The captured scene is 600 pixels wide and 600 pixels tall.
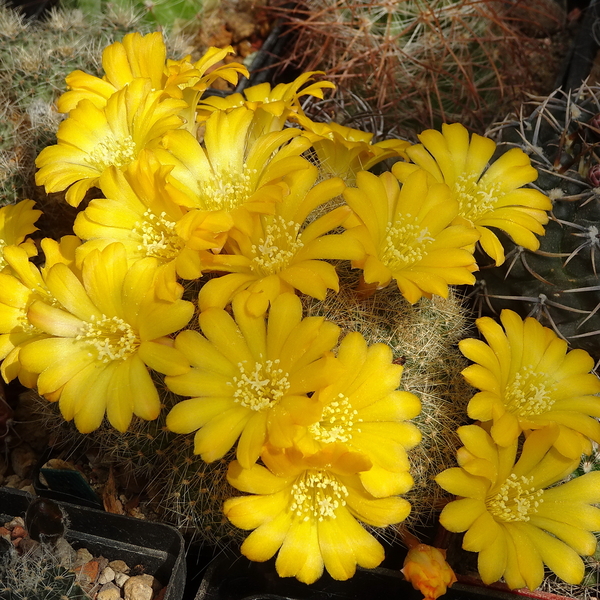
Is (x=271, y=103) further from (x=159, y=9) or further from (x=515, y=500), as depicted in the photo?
(x=159, y=9)

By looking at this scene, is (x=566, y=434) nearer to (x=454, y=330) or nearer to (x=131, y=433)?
(x=454, y=330)

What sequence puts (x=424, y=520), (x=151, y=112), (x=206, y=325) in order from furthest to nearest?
(x=424, y=520), (x=151, y=112), (x=206, y=325)

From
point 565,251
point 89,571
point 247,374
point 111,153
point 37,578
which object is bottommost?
point 89,571

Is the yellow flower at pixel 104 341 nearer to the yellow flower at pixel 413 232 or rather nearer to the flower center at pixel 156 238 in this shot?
the flower center at pixel 156 238

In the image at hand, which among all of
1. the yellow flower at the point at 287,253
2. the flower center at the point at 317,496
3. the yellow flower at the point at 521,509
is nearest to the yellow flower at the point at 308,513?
the flower center at the point at 317,496

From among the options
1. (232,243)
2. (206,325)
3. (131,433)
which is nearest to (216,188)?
(232,243)

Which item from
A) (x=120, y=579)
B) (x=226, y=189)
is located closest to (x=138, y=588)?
(x=120, y=579)

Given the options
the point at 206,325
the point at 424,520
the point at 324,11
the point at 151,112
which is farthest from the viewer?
the point at 324,11
